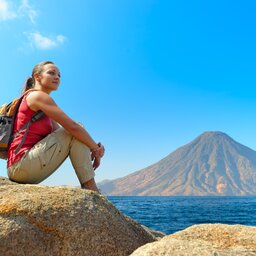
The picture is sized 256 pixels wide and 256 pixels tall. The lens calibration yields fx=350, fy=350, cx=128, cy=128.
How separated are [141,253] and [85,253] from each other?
3.81 feet

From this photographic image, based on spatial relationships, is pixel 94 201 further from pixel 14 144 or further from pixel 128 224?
pixel 14 144

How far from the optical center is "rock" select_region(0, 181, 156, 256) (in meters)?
3.88

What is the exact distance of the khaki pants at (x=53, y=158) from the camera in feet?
15.9

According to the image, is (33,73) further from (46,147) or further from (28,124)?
(46,147)

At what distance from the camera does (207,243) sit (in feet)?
11.7

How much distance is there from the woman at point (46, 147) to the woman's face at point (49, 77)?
0.29m

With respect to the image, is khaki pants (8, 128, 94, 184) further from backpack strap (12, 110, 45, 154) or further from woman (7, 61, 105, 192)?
backpack strap (12, 110, 45, 154)

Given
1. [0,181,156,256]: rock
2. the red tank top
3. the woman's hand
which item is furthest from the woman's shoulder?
[0,181,156,256]: rock

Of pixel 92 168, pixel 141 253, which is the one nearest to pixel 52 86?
pixel 92 168

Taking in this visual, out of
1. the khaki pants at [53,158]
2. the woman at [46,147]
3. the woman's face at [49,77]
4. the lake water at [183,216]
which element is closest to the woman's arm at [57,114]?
the woman at [46,147]

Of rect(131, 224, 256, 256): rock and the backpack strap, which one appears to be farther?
the backpack strap

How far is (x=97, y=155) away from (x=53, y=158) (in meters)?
0.67

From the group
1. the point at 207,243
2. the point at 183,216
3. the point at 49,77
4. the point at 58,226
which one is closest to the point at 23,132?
the point at 49,77

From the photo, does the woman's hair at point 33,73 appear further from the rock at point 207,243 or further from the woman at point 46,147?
the rock at point 207,243
